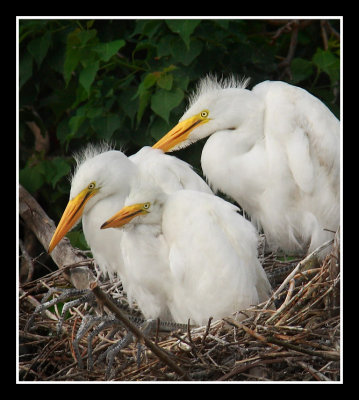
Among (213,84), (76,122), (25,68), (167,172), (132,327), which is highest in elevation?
(25,68)

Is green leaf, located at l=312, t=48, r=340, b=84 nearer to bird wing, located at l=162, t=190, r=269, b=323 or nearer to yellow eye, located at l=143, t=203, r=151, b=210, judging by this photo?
bird wing, located at l=162, t=190, r=269, b=323

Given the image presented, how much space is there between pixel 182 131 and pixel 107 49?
0.49m

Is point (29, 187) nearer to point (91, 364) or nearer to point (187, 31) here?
point (187, 31)

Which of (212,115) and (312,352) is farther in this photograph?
(212,115)

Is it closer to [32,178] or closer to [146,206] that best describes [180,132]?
[146,206]

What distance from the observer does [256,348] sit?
237cm

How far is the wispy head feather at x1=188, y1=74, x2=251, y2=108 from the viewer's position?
3.06 metres

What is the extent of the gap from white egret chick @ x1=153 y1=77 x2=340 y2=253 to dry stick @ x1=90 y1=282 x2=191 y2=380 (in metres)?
0.94

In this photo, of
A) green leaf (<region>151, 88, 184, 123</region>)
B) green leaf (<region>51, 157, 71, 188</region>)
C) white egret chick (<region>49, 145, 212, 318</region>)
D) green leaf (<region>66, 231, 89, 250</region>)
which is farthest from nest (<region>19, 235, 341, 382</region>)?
green leaf (<region>51, 157, 71, 188</region>)

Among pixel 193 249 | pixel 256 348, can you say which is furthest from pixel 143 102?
pixel 256 348

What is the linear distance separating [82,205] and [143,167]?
0.99 ft

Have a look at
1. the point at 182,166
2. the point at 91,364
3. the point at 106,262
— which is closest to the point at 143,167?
the point at 182,166

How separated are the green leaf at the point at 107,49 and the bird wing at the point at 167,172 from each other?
0.41 m

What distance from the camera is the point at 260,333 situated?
95.0 inches
